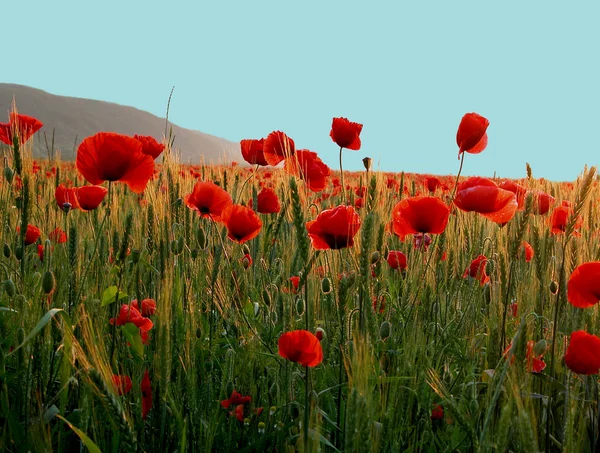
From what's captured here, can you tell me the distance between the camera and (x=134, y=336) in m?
1.45

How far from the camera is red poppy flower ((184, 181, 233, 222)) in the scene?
1732 millimetres

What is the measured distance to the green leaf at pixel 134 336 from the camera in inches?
56.4

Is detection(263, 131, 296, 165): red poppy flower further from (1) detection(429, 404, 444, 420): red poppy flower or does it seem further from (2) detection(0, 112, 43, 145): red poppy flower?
(1) detection(429, 404, 444, 420): red poppy flower

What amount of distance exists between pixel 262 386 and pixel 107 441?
0.49 meters

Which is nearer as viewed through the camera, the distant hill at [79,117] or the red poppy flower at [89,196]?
the red poppy flower at [89,196]

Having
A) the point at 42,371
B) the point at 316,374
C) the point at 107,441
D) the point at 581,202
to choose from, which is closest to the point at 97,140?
the point at 42,371

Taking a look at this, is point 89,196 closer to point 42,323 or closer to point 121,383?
point 121,383

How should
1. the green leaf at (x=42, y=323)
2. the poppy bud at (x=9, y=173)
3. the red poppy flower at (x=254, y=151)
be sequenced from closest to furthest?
the green leaf at (x=42, y=323), the poppy bud at (x=9, y=173), the red poppy flower at (x=254, y=151)

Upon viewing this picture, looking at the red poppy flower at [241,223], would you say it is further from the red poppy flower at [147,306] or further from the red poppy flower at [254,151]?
the red poppy flower at [254,151]

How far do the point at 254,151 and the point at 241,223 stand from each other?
722 millimetres

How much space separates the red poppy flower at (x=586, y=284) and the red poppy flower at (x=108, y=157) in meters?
1.13

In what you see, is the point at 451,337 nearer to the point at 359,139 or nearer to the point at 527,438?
the point at 359,139

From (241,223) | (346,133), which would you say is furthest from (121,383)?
(346,133)

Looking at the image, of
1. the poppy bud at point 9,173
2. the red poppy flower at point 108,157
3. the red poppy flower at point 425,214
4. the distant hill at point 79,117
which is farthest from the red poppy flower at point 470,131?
the distant hill at point 79,117
